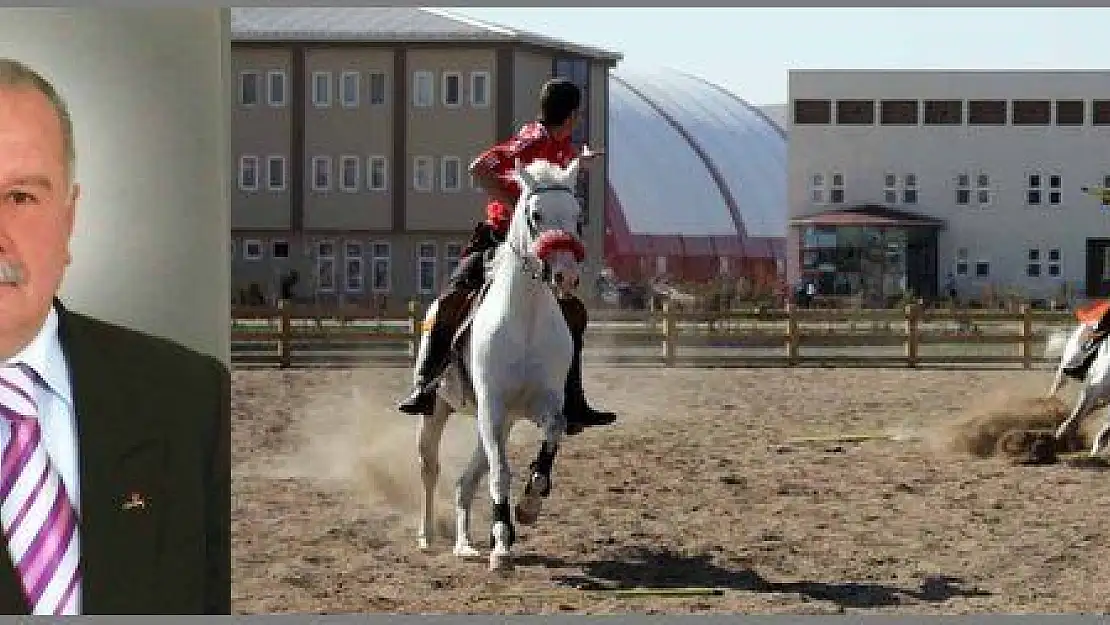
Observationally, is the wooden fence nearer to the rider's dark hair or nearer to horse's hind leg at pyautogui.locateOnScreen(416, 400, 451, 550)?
horse's hind leg at pyautogui.locateOnScreen(416, 400, 451, 550)

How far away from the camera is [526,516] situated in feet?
30.7

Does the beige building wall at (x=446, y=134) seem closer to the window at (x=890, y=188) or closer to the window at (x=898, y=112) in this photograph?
the window at (x=898, y=112)

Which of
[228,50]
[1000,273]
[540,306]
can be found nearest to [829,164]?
[1000,273]

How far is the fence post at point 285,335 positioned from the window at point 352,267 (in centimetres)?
35

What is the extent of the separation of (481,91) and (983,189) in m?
4.72

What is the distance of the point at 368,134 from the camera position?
12773 millimetres

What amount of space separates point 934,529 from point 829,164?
5.05 m

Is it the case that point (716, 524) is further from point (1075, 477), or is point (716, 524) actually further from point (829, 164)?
point (829, 164)

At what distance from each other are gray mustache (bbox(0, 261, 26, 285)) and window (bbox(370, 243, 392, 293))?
385 centimetres

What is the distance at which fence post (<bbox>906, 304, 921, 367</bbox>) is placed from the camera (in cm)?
1631

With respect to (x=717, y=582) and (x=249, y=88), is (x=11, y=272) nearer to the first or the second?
(x=717, y=582)

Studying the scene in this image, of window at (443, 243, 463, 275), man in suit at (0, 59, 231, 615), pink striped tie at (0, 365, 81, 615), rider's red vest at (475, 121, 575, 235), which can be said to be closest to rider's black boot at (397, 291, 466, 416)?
rider's red vest at (475, 121, 575, 235)

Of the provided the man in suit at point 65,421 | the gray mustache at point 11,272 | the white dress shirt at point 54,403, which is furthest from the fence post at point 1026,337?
the gray mustache at point 11,272

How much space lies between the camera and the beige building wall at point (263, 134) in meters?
11.8
